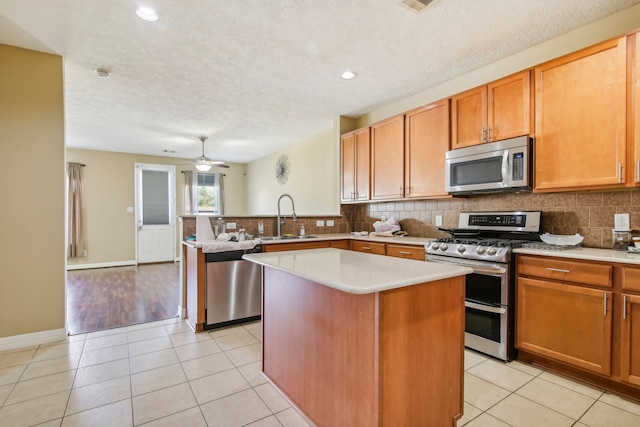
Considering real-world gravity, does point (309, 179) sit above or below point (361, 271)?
above

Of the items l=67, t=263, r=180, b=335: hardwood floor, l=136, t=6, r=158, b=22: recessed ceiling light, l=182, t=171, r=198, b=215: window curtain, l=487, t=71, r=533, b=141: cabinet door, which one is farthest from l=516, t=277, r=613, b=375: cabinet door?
l=182, t=171, r=198, b=215: window curtain

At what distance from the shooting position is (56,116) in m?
2.78

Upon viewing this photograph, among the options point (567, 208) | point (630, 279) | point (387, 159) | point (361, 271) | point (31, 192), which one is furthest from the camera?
point (387, 159)

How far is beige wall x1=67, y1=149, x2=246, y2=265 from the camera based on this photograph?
6.39 meters

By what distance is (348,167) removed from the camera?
4.32 metres

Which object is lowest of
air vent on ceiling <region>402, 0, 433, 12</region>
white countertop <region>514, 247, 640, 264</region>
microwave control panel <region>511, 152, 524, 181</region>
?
white countertop <region>514, 247, 640, 264</region>

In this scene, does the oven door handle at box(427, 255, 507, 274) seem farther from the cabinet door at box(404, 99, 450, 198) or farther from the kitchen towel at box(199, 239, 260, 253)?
the kitchen towel at box(199, 239, 260, 253)

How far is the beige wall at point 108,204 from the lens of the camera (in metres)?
6.39

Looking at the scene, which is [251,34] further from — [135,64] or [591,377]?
[591,377]

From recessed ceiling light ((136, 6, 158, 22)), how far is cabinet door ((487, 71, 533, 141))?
2749mm

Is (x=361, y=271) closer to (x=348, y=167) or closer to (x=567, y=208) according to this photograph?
(x=567, y=208)

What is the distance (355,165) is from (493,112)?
1842mm

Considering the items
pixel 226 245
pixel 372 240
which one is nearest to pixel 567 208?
pixel 372 240

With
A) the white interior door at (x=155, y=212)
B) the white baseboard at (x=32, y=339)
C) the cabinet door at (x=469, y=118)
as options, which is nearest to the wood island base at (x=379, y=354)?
the cabinet door at (x=469, y=118)
